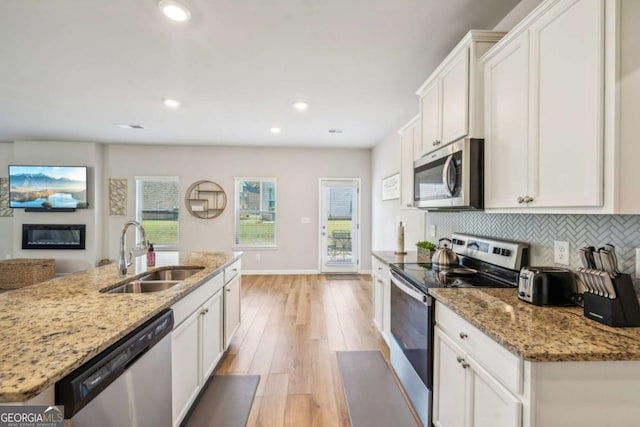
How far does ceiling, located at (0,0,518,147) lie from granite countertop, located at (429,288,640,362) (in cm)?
177

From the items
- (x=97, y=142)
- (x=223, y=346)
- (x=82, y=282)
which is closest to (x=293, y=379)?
(x=223, y=346)

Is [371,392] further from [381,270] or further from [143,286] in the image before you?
[143,286]

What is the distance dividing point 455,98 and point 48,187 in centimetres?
694

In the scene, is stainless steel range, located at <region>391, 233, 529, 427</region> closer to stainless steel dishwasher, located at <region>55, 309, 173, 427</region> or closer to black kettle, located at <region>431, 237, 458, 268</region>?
black kettle, located at <region>431, 237, 458, 268</region>

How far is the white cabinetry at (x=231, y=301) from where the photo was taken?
2559mm

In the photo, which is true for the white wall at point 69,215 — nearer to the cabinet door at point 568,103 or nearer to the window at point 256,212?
the window at point 256,212

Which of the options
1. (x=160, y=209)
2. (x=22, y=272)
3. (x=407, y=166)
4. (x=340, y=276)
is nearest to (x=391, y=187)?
(x=407, y=166)

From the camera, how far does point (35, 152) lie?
216 inches

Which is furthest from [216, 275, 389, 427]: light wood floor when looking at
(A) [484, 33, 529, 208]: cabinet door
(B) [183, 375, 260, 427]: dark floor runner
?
(A) [484, 33, 529, 208]: cabinet door

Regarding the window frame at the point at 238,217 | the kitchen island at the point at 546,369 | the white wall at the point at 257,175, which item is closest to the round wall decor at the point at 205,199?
the white wall at the point at 257,175

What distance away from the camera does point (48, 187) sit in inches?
216

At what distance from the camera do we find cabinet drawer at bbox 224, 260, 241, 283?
2607 mm

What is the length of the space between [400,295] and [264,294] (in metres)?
2.93

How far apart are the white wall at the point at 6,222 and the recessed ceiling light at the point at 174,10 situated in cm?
641
